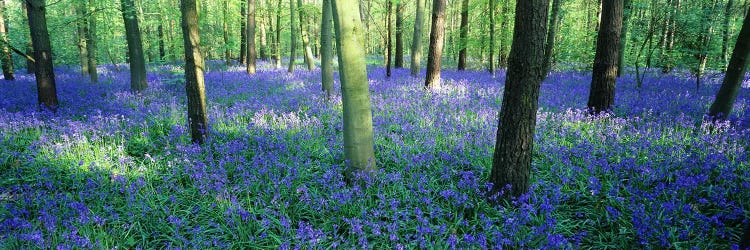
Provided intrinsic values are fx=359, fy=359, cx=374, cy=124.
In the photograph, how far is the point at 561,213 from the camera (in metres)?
4.00

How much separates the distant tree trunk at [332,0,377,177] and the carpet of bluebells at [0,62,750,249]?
0.98ft

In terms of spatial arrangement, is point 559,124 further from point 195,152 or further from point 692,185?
point 195,152

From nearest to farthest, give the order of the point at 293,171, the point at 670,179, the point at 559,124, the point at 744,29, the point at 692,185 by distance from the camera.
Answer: the point at 692,185 < the point at 670,179 < the point at 293,171 < the point at 744,29 < the point at 559,124

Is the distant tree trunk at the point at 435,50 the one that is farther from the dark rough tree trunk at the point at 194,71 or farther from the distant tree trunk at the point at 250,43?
the distant tree trunk at the point at 250,43

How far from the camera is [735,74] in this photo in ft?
21.3

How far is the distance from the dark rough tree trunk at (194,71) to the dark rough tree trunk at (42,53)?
5277 mm

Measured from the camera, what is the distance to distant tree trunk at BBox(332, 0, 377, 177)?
13.4 feet

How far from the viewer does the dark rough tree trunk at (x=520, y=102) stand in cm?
347

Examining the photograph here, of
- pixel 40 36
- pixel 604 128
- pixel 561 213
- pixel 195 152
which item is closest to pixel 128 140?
pixel 195 152

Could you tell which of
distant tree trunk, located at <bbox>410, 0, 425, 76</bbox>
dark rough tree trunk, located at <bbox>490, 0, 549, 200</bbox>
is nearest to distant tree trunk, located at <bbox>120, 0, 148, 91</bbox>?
distant tree trunk, located at <bbox>410, 0, 425, 76</bbox>

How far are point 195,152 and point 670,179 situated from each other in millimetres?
6513

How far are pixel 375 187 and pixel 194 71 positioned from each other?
3689mm

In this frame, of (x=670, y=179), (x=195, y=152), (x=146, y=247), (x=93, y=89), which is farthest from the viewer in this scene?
(x=93, y=89)

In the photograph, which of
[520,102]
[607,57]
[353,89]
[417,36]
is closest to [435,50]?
[417,36]
